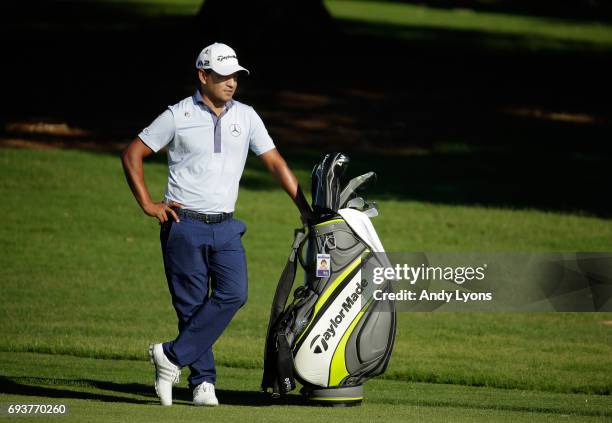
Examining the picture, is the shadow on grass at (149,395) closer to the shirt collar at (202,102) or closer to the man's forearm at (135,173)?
the man's forearm at (135,173)

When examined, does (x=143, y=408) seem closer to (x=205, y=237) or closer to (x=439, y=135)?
(x=205, y=237)

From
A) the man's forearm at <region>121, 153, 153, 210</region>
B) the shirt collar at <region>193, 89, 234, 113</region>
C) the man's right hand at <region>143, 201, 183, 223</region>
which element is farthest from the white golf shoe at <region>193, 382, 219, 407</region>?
the shirt collar at <region>193, 89, 234, 113</region>

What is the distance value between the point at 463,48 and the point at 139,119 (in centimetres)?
1413

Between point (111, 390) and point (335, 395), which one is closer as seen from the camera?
point (335, 395)

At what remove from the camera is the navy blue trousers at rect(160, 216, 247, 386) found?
799 centimetres

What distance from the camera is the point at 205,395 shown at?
8.09m

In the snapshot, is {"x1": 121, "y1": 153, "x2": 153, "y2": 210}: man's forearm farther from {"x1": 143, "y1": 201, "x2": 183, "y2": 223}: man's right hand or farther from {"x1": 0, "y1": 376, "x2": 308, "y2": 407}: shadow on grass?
{"x1": 0, "y1": 376, "x2": 308, "y2": 407}: shadow on grass

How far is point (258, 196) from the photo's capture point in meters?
19.0

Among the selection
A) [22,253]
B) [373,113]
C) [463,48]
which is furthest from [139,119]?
[463,48]

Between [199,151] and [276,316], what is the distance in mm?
1144

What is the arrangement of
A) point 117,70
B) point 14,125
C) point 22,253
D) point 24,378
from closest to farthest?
point 24,378 → point 22,253 → point 14,125 → point 117,70


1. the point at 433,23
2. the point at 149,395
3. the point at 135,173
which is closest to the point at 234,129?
the point at 135,173

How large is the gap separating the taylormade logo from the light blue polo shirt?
94 cm

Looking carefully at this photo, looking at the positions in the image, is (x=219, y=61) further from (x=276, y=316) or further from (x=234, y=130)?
(x=276, y=316)
